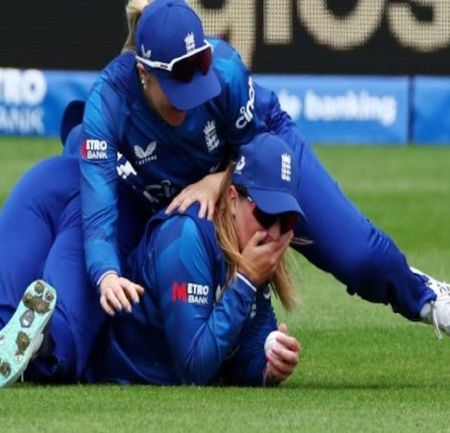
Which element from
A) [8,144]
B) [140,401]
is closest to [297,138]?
[140,401]

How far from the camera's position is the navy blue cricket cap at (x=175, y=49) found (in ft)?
21.6

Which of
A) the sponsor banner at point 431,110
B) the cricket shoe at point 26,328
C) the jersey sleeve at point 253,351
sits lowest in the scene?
the sponsor banner at point 431,110

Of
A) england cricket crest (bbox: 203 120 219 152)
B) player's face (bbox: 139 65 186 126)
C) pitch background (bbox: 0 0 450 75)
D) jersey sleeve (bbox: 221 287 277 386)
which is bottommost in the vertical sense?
pitch background (bbox: 0 0 450 75)

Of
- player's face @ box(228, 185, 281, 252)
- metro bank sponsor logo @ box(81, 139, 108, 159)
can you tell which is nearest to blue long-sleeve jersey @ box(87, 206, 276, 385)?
player's face @ box(228, 185, 281, 252)

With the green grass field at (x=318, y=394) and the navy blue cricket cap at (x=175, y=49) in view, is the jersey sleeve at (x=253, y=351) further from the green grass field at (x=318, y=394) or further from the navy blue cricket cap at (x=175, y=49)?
the navy blue cricket cap at (x=175, y=49)

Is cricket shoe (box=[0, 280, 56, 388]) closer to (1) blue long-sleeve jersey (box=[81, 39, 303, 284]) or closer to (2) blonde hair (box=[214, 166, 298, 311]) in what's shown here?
(1) blue long-sleeve jersey (box=[81, 39, 303, 284])

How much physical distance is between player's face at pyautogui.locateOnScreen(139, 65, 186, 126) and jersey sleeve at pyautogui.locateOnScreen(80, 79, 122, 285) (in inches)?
5.0

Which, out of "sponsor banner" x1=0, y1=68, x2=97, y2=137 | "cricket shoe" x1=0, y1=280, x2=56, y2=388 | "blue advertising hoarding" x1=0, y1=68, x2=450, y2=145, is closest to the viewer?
"cricket shoe" x1=0, y1=280, x2=56, y2=388

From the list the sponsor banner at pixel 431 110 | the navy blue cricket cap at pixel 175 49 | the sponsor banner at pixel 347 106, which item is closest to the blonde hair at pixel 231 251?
the navy blue cricket cap at pixel 175 49

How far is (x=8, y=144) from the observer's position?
70.7ft

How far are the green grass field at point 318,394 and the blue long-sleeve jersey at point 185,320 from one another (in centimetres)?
16

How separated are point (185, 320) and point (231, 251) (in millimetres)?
310

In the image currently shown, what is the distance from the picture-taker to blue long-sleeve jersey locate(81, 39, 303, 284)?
21.9 feet

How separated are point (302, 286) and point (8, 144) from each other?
11.3 metres
